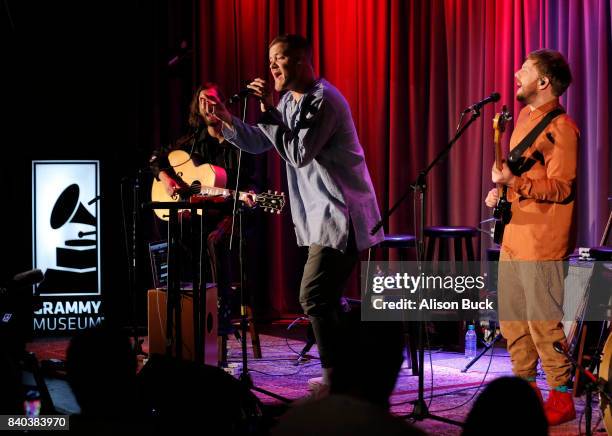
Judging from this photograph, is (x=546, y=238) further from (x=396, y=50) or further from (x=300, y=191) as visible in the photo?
(x=396, y=50)

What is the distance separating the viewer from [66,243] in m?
7.04

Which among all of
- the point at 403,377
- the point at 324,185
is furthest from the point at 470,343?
the point at 324,185

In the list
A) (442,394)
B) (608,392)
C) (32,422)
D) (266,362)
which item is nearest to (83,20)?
(266,362)

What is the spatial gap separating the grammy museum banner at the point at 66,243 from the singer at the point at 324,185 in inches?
131

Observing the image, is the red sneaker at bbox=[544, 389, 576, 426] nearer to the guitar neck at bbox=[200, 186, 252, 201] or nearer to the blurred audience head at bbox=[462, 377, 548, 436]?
the blurred audience head at bbox=[462, 377, 548, 436]

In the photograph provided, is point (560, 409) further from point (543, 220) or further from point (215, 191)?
point (215, 191)

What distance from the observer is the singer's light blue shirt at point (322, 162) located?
3863 mm

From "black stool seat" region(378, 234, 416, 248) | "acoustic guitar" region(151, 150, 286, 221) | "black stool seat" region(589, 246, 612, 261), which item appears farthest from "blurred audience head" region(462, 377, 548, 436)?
"black stool seat" region(378, 234, 416, 248)

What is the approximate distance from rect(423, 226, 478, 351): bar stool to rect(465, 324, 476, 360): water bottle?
0.35ft

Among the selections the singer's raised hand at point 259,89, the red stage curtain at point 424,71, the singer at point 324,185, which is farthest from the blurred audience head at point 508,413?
the red stage curtain at point 424,71

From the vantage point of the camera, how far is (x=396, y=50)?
7.39 m

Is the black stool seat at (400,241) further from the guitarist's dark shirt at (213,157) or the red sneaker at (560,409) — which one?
the red sneaker at (560,409)

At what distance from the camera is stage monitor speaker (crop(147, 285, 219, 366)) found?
207 inches

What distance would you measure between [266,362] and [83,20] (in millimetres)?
3781
